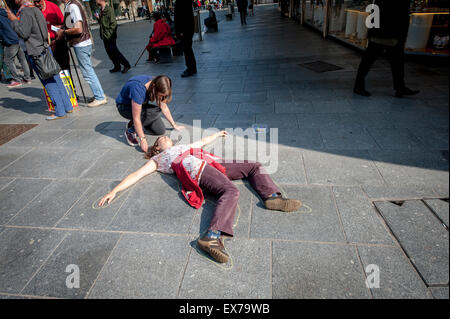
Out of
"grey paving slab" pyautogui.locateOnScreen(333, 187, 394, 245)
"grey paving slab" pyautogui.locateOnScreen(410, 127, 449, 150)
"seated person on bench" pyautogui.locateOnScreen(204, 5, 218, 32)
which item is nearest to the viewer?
"grey paving slab" pyautogui.locateOnScreen(333, 187, 394, 245)

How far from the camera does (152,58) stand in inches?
380

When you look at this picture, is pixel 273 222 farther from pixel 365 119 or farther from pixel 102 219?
pixel 365 119

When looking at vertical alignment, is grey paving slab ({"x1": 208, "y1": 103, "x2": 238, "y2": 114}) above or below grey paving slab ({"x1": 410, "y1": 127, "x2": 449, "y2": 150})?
above

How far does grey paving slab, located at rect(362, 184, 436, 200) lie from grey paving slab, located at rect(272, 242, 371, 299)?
0.79 m

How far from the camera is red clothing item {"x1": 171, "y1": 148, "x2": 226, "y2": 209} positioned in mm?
2639

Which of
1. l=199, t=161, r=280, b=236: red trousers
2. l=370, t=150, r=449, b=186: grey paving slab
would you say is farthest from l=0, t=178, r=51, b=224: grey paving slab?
l=370, t=150, r=449, b=186: grey paving slab

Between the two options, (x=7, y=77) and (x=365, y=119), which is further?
(x=7, y=77)

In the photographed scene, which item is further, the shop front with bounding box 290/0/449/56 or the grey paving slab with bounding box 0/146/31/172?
the shop front with bounding box 290/0/449/56

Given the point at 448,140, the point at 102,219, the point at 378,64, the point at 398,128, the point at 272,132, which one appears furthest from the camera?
the point at 378,64

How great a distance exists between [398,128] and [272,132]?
173 centimetres

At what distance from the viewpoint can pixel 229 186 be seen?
8.48ft

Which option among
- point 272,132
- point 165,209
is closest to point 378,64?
point 272,132

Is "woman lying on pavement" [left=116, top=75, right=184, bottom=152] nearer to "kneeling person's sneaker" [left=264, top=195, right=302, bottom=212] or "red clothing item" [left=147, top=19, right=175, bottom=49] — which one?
"kneeling person's sneaker" [left=264, top=195, right=302, bottom=212]

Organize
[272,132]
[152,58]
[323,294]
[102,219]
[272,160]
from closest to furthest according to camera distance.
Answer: [323,294]
[102,219]
[272,160]
[272,132]
[152,58]
